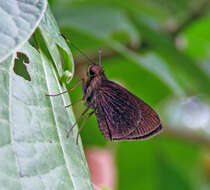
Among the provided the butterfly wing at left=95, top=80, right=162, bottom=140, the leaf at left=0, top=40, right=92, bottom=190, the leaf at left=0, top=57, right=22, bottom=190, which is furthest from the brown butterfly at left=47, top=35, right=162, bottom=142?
the leaf at left=0, top=57, right=22, bottom=190

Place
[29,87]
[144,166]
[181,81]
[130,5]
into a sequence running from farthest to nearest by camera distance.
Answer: [144,166]
[181,81]
[130,5]
[29,87]

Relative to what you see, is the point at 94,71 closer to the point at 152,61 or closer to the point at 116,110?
the point at 116,110

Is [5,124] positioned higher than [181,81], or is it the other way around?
[181,81]

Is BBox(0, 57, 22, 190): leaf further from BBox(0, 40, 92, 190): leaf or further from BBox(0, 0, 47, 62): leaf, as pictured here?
BBox(0, 0, 47, 62): leaf

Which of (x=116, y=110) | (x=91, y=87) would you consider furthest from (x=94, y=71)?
(x=116, y=110)

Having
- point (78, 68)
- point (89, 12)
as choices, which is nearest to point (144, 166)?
point (78, 68)

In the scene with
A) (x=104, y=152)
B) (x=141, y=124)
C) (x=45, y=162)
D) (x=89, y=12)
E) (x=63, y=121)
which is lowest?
(x=45, y=162)

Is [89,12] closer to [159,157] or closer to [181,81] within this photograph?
[181,81]
